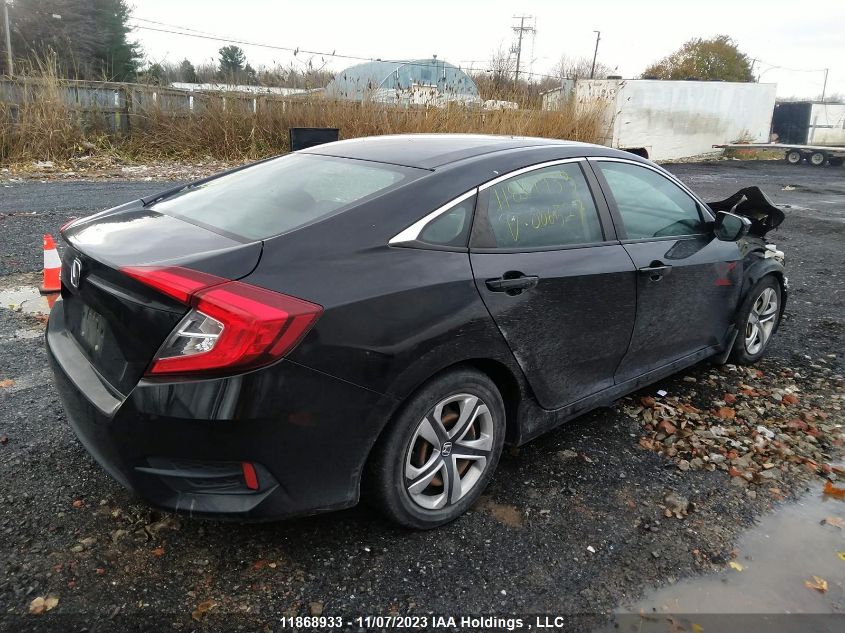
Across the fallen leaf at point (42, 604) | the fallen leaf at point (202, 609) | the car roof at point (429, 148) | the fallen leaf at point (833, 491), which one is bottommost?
the fallen leaf at point (833, 491)

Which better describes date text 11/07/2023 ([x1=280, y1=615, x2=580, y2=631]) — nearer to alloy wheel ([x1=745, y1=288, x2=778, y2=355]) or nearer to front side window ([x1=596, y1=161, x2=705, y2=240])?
front side window ([x1=596, y1=161, x2=705, y2=240])

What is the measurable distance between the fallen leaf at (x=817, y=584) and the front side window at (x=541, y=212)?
67.0 inches

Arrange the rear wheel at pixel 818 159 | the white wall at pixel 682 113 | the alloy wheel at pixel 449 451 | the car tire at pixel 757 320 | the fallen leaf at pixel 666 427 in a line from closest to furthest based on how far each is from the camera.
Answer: the alloy wheel at pixel 449 451
the fallen leaf at pixel 666 427
the car tire at pixel 757 320
the rear wheel at pixel 818 159
the white wall at pixel 682 113

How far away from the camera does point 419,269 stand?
8.04 ft

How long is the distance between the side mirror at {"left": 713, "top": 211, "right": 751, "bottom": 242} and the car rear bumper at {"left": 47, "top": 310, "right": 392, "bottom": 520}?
270 centimetres

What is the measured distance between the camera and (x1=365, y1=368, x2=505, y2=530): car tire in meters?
2.45

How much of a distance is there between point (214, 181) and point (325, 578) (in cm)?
207

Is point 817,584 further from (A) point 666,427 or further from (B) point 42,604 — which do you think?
(B) point 42,604

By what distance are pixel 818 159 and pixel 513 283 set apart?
1057 inches

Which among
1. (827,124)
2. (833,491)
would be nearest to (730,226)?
(833,491)

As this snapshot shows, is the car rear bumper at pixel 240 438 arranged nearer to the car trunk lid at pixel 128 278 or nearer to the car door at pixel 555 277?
the car trunk lid at pixel 128 278

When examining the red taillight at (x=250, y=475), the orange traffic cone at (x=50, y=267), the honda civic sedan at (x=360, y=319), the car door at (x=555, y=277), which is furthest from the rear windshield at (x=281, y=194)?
the orange traffic cone at (x=50, y=267)

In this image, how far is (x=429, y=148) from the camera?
311 cm

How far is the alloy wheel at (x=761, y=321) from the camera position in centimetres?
448
